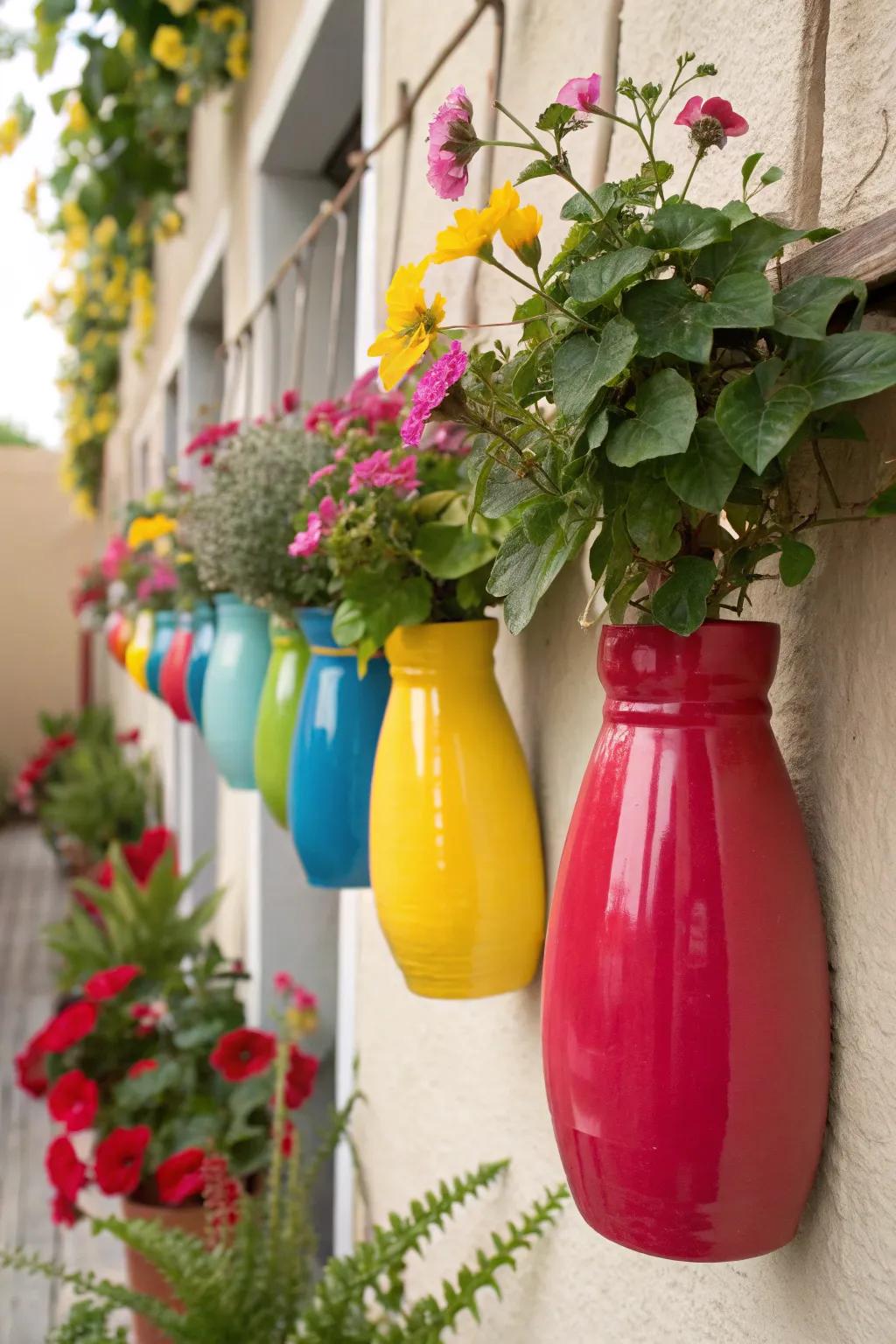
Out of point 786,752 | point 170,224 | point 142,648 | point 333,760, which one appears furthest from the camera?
point 170,224

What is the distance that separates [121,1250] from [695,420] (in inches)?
89.7

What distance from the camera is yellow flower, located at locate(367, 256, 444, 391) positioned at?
487 mm

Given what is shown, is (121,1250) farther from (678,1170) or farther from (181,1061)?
(678,1170)

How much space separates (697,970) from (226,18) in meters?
2.10

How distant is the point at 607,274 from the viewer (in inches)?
16.6

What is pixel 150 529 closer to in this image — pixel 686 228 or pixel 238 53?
pixel 238 53

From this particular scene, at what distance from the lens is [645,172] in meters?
0.47

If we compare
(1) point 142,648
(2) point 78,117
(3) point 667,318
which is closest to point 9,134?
(2) point 78,117

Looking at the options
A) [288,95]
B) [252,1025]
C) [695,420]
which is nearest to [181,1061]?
[252,1025]

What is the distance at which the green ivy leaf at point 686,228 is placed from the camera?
1.39ft

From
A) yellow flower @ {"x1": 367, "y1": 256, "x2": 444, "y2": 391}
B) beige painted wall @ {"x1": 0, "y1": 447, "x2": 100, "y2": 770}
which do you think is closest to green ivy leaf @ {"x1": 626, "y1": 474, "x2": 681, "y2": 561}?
yellow flower @ {"x1": 367, "y1": 256, "x2": 444, "y2": 391}

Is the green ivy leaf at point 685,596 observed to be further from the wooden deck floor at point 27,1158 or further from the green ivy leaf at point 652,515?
the wooden deck floor at point 27,1158

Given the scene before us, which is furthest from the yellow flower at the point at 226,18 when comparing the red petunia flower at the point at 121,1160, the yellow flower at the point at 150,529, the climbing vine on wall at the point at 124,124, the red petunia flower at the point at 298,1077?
the red petunia flower at the point at 121,1160

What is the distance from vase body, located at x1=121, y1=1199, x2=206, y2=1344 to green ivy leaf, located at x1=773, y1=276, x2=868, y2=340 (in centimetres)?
147
